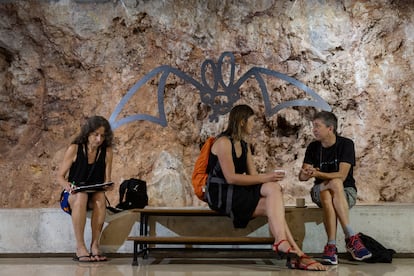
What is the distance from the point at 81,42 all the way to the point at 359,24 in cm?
312

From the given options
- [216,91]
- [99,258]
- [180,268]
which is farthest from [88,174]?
[216,91]

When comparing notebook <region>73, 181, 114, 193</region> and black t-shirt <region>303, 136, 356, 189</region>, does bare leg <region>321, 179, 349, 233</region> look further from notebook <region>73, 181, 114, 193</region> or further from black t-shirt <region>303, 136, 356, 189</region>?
notebook <region>73, 181, 114, 193</region>

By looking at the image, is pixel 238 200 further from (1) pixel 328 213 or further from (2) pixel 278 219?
(1) pixel 328 213

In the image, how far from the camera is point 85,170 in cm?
388

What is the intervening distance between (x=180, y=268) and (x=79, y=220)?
2.68 ft

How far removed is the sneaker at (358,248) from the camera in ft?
11.9

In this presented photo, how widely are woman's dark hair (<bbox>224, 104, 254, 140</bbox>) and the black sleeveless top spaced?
971 mm

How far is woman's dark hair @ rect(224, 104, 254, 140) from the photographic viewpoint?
11.8 feet

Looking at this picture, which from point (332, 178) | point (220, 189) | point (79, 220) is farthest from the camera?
point (79, 220)

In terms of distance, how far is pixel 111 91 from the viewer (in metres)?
6.07

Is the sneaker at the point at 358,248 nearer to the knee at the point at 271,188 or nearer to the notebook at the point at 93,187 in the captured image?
the knee at the point at 271,188

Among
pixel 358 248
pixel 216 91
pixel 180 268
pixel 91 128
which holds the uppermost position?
pixel 216 91

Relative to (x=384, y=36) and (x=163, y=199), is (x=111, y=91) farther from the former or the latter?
(x=384, y=36)

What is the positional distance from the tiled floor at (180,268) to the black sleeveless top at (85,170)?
0.57 meters
